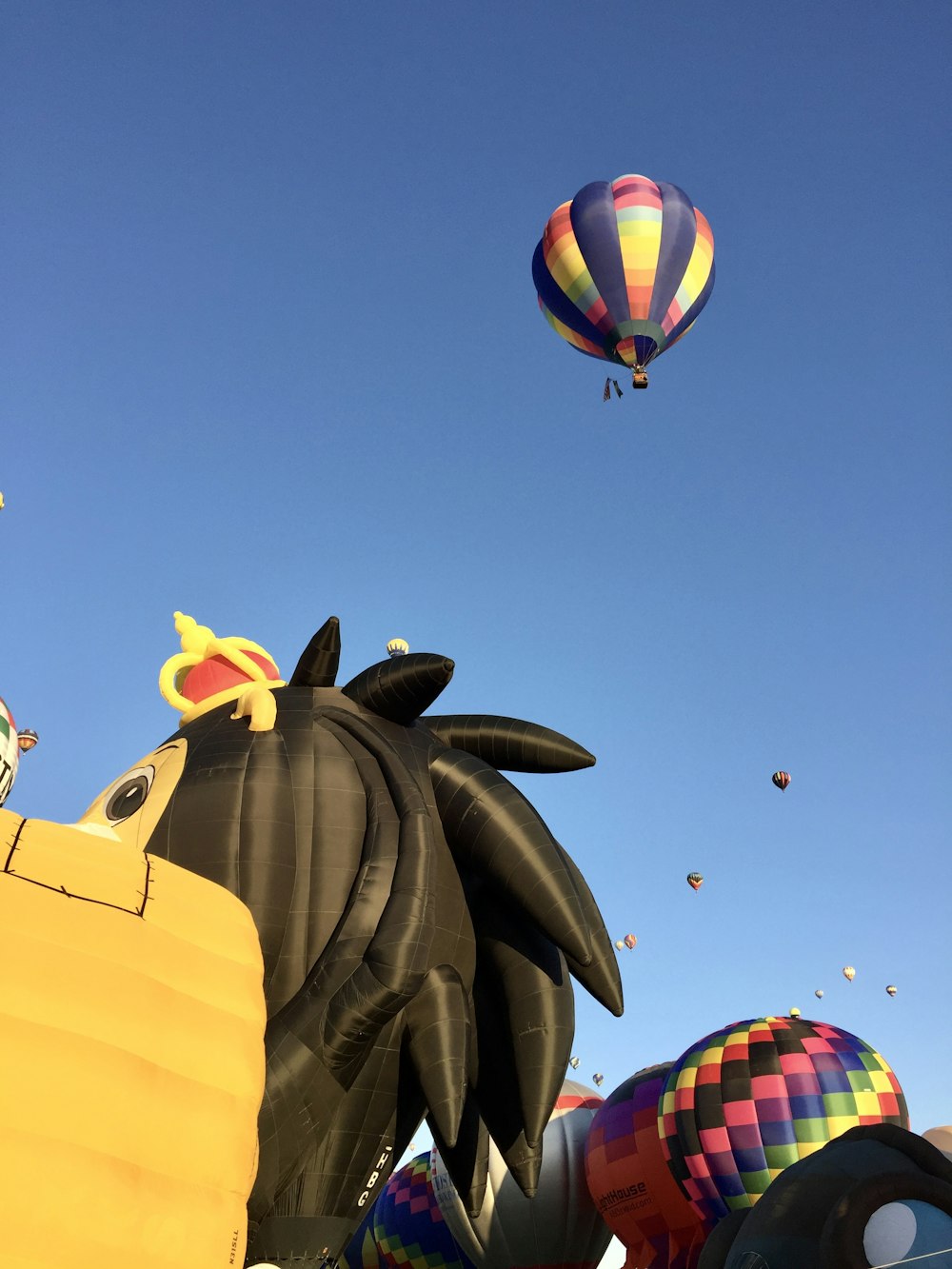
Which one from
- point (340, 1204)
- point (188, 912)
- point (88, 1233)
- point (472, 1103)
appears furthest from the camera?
point (472, 1103)

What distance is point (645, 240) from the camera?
1939 cm

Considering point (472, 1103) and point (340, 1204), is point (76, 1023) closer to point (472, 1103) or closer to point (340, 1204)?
point (340, 1204)

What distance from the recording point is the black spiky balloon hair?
707 centimetres

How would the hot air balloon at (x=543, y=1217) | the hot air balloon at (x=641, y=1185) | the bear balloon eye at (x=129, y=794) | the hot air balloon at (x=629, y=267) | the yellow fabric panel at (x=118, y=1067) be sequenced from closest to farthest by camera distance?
the yellow fabric panel at (x=118, y=1067), the bear balloon eye at (x=129, y=794), the hot air balloon at (x=641, y=1185), the hot air balloon at (x=543, y=1217), the hot air balloon at (x=629, y=267)

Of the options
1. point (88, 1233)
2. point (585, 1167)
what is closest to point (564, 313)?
point (585, 1167)

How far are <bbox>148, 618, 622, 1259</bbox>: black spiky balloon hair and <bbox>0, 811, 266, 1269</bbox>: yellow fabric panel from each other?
2.39 m

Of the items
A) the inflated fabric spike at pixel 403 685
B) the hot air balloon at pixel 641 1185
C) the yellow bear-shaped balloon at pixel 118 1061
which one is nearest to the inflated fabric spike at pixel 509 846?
the inflated fabric spike at pixel 403 685

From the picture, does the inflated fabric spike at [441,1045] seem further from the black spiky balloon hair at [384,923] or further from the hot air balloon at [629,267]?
the hot air balloon at [629,267]

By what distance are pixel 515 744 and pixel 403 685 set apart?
3.48 ft

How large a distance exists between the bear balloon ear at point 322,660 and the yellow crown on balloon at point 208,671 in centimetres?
42

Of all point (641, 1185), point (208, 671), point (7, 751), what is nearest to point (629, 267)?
point (7, 751)

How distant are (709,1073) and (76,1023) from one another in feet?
45.5

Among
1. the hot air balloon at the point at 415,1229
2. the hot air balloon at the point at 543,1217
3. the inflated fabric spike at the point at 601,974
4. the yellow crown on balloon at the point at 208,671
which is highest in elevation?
the yellow crown on balloon at the point at 208,671

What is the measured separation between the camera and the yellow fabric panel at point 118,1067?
3.71m
